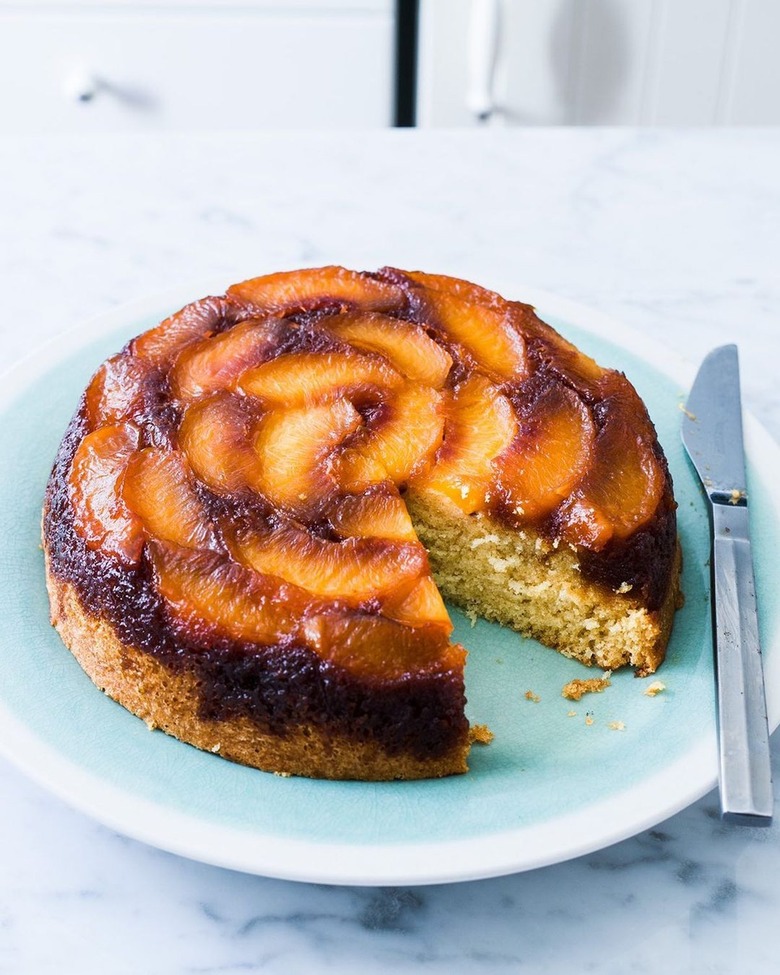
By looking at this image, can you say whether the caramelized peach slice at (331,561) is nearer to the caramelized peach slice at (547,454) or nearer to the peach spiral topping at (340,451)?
the peach spiral topping at (340,451)

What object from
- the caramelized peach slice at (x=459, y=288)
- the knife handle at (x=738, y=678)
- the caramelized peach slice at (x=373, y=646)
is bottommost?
the knife handle at (x=738, y=678)

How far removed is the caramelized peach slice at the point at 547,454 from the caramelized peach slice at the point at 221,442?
0.49 meters

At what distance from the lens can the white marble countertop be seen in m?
1.82

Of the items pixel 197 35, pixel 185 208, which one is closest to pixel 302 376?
pixel 185 208

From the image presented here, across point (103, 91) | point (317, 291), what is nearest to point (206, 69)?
point (103, 91)

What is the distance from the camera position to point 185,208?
12.5 feet

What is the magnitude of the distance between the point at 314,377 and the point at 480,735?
829 mm

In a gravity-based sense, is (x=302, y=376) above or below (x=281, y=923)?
above

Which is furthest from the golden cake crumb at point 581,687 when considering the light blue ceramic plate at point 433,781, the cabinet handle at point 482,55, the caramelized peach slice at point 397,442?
the cabinet handle at point 482,55

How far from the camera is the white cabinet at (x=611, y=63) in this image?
5.09 m

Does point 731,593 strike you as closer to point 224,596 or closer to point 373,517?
point 373,517

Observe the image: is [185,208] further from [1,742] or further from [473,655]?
[1,742]

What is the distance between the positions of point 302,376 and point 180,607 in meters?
A: 0.66

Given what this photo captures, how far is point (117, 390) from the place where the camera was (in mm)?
2416
